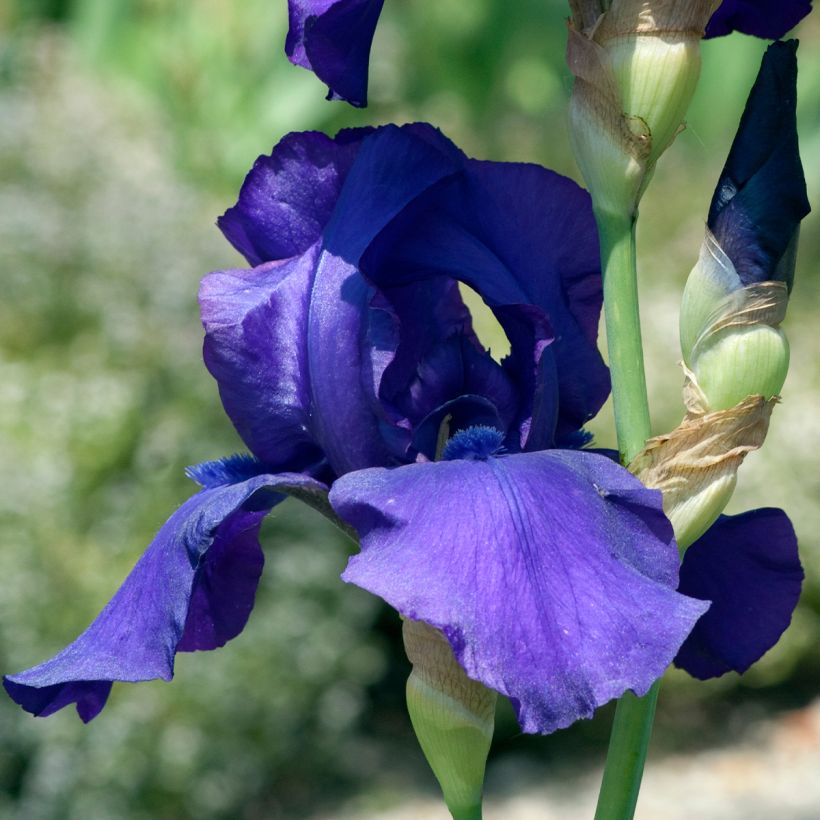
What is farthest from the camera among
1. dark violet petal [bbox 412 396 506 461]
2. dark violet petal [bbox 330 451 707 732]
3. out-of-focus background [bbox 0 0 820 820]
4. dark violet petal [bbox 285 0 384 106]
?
out-of-focus background [bbox 0 0 820 820]

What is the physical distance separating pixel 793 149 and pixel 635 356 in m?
0.16

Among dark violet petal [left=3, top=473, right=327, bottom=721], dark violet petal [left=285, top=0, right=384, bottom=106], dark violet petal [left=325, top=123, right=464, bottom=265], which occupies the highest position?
dark violet petal [left=285, top=0, right=384, bottom=106]

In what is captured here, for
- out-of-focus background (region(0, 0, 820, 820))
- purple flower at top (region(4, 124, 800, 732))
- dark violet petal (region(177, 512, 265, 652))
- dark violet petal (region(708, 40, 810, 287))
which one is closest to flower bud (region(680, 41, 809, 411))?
dark violet petal (region(708, 40, 810, 287))

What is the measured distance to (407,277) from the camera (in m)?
0.80

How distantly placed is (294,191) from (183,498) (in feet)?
7.49

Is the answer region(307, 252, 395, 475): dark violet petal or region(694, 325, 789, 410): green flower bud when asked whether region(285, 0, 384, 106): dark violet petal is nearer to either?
region(307, 252, 395, 475): dark violet petal

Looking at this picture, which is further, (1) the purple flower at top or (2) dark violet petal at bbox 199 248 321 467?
(2) dark violet petal at bbox 199 248 321 467

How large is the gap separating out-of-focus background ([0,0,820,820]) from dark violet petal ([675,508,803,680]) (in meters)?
2.12

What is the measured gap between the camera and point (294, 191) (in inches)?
31.9

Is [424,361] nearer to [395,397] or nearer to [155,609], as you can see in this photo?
[395,397]

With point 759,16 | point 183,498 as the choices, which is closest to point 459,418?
point 759,16

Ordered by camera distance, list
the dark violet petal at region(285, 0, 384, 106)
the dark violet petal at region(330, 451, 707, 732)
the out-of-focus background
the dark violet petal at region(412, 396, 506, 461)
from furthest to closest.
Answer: the out-of-focus background, the dark violet petal at region(412, 396, 506, 461), the dark violet petal at region(285, 0, 384, 106), the dark violet petal at region(330, 451, 707, 732)

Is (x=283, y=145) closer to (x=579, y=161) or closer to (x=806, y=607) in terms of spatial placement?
(x=579, y=161)

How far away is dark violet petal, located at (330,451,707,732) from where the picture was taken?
591mm
